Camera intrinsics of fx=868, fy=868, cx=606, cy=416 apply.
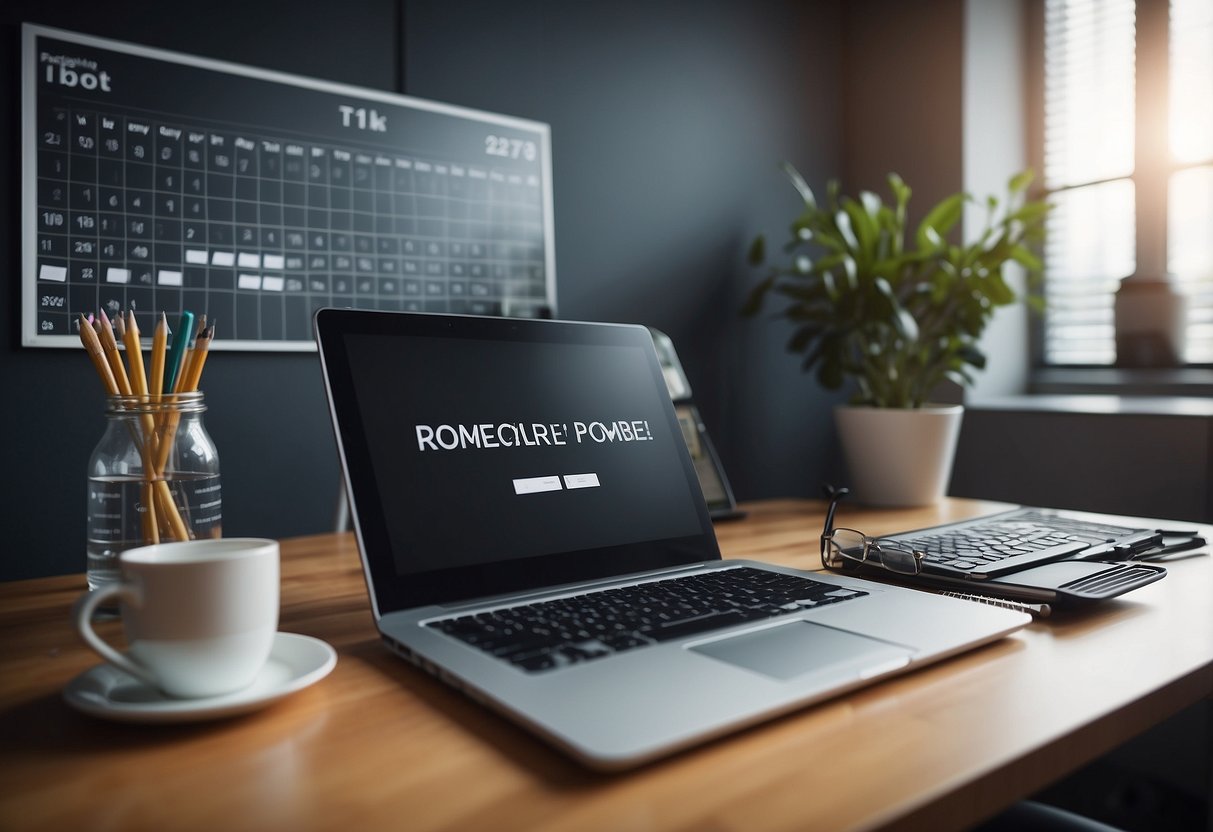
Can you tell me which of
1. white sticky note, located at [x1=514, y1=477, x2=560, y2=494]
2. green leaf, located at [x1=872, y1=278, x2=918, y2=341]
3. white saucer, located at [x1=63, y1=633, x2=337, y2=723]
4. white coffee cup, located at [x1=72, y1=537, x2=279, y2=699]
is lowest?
white saucer, located at [x1=63, y1=633, x2=337, y2=723]

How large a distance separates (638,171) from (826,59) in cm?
71

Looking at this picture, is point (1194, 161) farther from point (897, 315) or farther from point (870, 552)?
point (870, 552)

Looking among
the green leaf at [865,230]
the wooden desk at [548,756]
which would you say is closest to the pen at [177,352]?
the wooden desk at [548,756]

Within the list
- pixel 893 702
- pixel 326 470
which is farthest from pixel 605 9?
pixel 893 702

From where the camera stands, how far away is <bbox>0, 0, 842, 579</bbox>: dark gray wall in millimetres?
1112

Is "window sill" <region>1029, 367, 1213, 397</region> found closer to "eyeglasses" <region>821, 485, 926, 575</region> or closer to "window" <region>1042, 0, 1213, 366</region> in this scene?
"window" <region>1042, 0, 1213, 366</region>

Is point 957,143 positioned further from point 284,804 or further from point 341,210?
point 284,804

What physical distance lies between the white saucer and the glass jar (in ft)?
0.72

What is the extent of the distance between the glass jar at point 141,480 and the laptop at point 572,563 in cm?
18

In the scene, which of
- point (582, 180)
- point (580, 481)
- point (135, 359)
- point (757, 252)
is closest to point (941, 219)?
point (757, 252)

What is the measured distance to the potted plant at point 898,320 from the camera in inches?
58.5

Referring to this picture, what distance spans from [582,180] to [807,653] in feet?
3.98

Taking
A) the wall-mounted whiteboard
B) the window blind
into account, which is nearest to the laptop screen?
the wall-mounted whiteboard

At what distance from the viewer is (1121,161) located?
2.02 m
